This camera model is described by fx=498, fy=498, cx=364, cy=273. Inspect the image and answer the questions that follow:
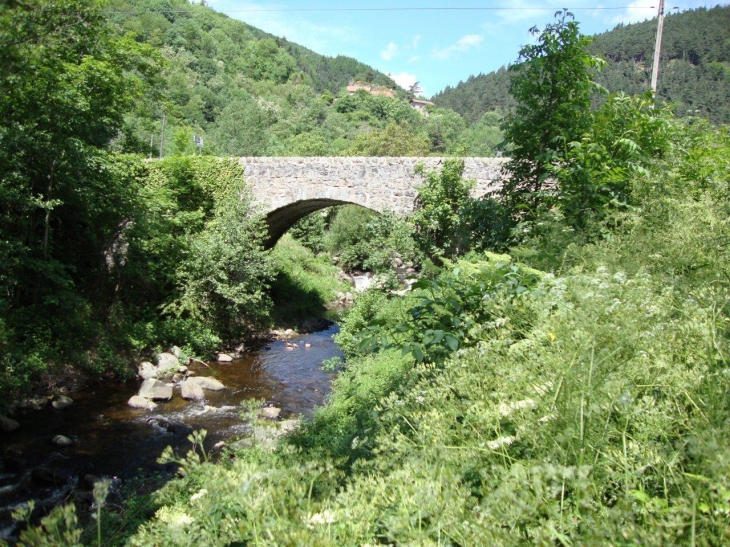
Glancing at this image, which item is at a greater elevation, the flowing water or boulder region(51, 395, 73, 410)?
boulder region(51, 395, 73, 410)

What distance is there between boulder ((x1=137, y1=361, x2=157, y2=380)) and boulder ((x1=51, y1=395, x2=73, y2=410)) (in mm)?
1469

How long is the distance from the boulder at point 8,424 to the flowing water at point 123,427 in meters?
0.10

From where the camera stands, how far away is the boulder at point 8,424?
23.7 ft

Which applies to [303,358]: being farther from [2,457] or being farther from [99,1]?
[99,1]

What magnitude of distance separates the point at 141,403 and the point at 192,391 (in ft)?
2.95

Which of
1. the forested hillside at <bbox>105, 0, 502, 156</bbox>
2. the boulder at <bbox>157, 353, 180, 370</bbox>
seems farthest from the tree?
the forested hillside at <bbox>105, 0, 502, 156</bbox>

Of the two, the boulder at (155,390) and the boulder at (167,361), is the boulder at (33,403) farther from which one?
the boulder at (167,361)

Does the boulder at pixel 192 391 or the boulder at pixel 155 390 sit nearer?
the boulder at pixel 155 390

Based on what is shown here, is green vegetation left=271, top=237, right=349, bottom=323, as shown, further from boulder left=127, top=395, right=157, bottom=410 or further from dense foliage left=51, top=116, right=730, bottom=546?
dense foliage left=51, top=116, right=730, bottom=546

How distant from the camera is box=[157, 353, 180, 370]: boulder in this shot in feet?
33.3

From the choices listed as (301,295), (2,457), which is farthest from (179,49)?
(2,457)

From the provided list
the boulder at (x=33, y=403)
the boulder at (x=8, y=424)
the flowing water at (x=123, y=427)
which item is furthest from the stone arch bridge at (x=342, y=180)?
the boulder at (x=8, y=424)

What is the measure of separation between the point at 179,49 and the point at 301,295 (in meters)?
57.8

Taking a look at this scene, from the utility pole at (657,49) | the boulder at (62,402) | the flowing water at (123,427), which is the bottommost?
the flowing water at (123,427)
